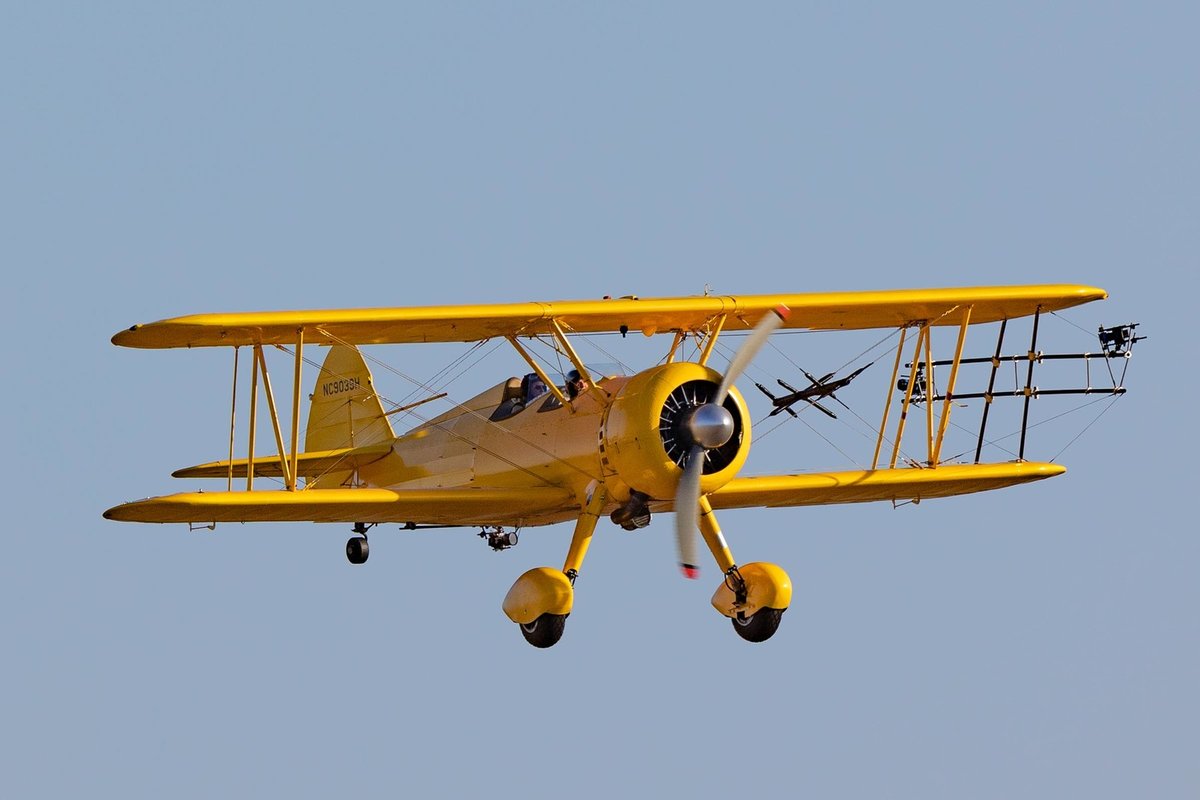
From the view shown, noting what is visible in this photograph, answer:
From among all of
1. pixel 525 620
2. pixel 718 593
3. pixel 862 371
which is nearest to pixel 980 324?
pixel 862 371

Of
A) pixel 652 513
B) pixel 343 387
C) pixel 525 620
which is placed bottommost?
pixel 525 620

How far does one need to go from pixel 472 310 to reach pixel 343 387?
23.8ft

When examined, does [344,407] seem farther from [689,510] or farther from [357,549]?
[689,510]

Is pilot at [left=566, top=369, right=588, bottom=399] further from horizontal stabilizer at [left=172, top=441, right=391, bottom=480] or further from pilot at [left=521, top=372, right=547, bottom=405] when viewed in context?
horizontal stabilizer at [left=172, top=441, right=391, bottom=480]

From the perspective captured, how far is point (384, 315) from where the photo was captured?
22.7 m

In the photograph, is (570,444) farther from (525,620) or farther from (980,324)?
(980,324)

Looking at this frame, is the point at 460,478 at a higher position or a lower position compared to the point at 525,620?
higher

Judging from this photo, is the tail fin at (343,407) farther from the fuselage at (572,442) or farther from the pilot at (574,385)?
the pilot at (574,385)

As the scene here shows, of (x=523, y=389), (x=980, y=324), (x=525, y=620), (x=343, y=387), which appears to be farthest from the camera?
(x=343, y=387)

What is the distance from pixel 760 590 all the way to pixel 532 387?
329cm

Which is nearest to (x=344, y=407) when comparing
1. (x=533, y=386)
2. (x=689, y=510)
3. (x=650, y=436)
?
(x=533, y=386)

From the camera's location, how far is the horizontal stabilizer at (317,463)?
2588cm

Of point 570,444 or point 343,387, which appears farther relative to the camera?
point 343,387

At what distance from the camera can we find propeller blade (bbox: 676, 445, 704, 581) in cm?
2195
